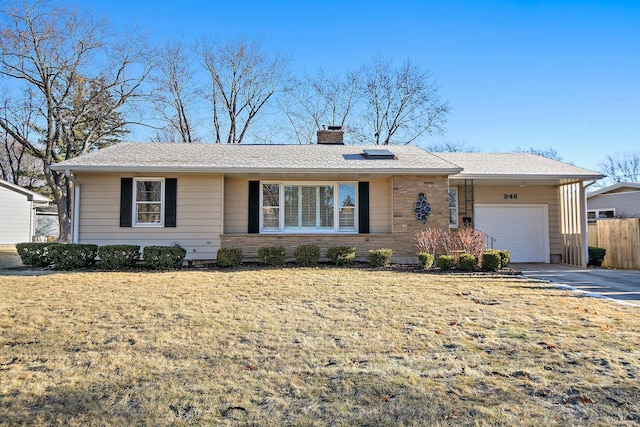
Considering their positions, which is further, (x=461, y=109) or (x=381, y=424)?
(x=461, y=109)

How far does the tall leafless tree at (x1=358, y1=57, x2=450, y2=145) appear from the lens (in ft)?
89.2

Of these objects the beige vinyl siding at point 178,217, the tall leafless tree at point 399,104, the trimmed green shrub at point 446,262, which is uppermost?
the tall leafless tree at point 399,104

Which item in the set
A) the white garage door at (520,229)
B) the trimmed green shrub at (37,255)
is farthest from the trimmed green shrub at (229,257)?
the white garage door at (520,229)

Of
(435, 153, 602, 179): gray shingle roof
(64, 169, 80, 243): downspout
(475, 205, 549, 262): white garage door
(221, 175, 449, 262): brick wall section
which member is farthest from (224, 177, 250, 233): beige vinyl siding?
(475, 205, 549, 262): white garage door

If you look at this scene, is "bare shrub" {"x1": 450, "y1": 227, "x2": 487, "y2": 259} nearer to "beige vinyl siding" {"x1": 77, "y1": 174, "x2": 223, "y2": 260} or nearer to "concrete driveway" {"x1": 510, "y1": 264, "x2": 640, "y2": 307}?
"concrete driveway" {"x1": 510, "y1": 264, "x2": 640, "y2": 307}

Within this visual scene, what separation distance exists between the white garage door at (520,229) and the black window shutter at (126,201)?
11.0 meters

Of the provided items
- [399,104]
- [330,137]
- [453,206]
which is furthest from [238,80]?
[453,206]

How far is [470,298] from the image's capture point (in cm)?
687

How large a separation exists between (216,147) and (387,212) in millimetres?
6470

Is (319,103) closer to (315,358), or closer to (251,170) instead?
(251,170)

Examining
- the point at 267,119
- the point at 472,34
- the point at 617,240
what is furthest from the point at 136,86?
the point at 617,240

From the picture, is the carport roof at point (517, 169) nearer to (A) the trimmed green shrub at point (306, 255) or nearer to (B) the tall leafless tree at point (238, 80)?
(A) the trimmed green shrub at point (306, 255)

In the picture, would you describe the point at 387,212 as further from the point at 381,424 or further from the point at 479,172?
the point at 381,424

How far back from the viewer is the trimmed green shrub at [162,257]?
1023cm
